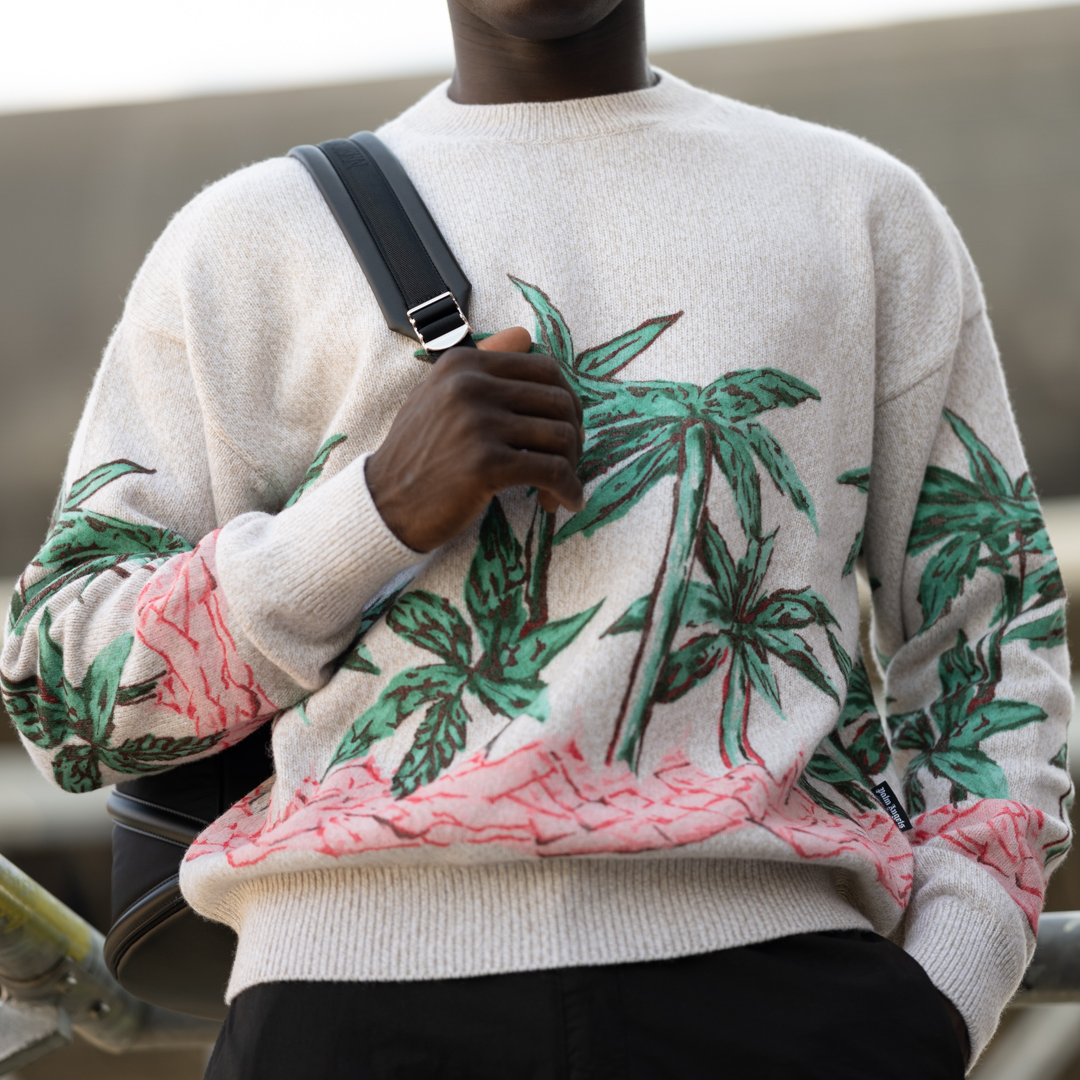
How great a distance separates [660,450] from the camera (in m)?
0.68

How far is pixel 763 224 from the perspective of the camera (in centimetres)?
78

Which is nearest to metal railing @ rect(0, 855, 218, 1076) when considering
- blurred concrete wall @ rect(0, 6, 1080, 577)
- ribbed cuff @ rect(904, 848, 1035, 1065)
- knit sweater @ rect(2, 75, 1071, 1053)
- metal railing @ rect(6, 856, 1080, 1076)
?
metal railing @ rect(6, 856, 1080, 1076)

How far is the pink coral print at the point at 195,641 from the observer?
0.65 meters

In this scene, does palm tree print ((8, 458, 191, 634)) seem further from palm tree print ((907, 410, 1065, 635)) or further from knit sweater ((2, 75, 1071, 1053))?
palm tree print ((907, 410, 1065, 635))

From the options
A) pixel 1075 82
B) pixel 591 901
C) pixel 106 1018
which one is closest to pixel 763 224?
pixel 591 901

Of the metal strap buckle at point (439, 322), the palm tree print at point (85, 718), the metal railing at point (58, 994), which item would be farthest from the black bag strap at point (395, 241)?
the metal railing at point (58, 994)

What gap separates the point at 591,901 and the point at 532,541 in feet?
0.68

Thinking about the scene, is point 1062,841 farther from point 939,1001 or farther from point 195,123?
point 195,123

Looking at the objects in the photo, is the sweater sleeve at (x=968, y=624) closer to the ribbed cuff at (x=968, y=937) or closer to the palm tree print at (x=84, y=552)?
the ribbed cuff at (x=968, y=937)

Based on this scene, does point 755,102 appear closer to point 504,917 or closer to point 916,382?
point 916,382

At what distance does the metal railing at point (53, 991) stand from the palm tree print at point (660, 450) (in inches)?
24.0

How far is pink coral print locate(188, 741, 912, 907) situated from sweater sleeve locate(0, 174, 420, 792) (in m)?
0.09

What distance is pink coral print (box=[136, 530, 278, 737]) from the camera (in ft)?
2.12

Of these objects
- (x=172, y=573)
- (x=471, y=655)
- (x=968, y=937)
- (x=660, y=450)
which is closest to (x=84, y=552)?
(x=172, y=573)
